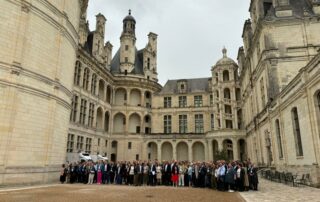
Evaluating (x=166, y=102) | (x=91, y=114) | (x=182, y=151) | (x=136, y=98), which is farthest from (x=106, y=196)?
(x=166, y=102)

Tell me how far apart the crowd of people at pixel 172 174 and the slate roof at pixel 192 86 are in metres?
26.8

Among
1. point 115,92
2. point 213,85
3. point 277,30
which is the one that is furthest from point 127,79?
point 277,30

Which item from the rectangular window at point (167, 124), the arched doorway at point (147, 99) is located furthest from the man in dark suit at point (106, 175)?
the arched doorway at point (147, 99)

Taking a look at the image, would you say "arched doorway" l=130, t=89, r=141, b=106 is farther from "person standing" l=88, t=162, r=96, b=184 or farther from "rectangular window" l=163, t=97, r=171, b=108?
"person standing" l=88, t=162, r=96, b=184

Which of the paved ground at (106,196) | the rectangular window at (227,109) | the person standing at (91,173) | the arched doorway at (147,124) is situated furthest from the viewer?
the arched doorway at (147,124)

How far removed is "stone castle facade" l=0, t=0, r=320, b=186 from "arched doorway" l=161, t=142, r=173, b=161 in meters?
0.16

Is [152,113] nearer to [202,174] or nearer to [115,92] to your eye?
[115,92]

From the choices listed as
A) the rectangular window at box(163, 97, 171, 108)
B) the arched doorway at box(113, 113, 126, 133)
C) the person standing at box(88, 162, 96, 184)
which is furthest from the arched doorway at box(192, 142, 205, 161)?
the person standing at box(88, 162, 96, 184)

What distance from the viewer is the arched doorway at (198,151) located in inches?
1601

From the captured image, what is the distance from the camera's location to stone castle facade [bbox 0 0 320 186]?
1430 cm

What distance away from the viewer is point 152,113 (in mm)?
42969

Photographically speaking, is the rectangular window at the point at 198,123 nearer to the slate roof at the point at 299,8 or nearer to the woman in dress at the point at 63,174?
the slate roof at the point at 299,8

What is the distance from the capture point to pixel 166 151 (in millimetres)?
41531

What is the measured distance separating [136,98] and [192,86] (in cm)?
1010
